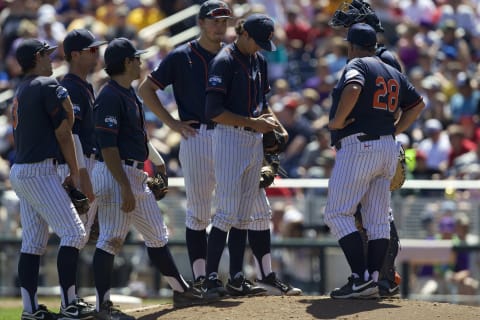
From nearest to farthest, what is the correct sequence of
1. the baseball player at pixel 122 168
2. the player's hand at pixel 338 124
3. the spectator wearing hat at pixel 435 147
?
the baseball player at pixel 122 168 < the player's hand at pixel 338 124 < the spectator wearing hat at pixel 435 147

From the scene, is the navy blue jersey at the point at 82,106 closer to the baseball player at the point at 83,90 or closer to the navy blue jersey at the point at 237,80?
the baseball player at the point at 83,90

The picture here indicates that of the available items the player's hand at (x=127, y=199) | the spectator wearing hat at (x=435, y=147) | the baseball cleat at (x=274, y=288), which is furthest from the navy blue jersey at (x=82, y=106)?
the spectator wearing hat at (x=435, y=147)

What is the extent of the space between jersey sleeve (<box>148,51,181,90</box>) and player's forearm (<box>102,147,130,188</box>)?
1.27m

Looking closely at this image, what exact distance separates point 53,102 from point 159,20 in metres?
10.8

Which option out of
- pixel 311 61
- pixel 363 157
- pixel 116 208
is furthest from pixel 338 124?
pixel 311 61

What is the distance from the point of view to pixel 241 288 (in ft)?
28.0

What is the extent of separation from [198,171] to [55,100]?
1493 mm

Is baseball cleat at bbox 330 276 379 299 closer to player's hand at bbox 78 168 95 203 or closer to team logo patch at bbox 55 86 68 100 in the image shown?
player's hand at bbox 78 168 95 203

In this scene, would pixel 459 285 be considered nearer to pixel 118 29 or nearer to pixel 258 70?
pixel 258 70

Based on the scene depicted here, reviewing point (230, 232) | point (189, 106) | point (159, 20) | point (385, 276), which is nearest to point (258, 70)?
point (189, 106)

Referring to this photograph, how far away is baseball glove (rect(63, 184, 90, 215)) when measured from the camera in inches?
312

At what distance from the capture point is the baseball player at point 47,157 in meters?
7.71

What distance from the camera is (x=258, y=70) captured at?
28.1 feet

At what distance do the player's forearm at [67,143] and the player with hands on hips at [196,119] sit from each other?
Result: 1234 millimetres
